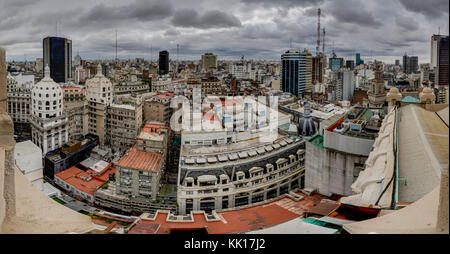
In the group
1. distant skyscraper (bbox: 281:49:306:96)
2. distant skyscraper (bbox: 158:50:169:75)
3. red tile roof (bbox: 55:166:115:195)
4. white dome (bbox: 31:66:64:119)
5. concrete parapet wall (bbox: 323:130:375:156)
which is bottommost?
red tile roof (bbox: 55:166:115:195)

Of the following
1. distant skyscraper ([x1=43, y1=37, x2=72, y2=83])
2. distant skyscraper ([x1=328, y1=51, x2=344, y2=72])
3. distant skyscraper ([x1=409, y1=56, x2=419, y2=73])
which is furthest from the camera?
distant skyscraper ([x1=328, y1=51, x2=344, y2=72])

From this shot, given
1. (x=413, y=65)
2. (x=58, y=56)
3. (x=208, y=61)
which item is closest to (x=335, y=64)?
(x=413, y=65)

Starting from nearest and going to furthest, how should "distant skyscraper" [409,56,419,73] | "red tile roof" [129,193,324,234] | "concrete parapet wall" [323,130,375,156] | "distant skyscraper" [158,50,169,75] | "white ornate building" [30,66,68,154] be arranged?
"red tile roof" [129,193,324,234] < "concrete parapet wall" [323,130,375,156] < "white ornate building" [30,66,68,154] < "distant skyscraper" [158,50,169,75] < "distant skyscraper" [409,56,419,73]

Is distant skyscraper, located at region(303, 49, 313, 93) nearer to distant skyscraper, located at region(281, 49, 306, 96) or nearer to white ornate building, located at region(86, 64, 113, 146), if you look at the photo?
distant skyscraper, located at region(281, 49, 306, 96)

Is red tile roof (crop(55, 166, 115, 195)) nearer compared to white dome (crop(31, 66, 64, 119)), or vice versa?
red tile roof (crop(55, 166, 115, 195))

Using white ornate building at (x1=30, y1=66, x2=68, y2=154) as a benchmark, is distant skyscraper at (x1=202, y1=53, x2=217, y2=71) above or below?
above

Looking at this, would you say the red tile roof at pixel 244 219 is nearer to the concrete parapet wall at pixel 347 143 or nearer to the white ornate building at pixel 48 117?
the concrete parapet wall at pixel 347 143

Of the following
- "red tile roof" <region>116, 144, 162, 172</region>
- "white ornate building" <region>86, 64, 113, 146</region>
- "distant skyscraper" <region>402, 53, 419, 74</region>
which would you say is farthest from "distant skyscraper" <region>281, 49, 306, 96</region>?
"distant skyscraper" <region>402, 53, 419, 74</region>
